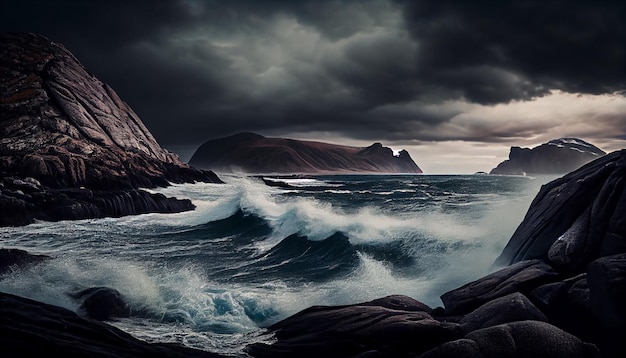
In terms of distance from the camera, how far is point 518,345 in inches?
219

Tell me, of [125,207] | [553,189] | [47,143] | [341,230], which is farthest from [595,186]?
[47,143]

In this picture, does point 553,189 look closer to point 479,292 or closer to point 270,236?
point 479,292

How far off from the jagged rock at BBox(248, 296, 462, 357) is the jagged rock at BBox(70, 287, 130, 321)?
16.3ft

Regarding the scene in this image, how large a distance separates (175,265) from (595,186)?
1501 cm

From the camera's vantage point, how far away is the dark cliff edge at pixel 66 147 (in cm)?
2838

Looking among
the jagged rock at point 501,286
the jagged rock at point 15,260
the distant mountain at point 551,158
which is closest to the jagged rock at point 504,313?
the jagged rock at point 501,286

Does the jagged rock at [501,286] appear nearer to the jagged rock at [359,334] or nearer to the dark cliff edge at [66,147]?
the jagged rock at [359,334]

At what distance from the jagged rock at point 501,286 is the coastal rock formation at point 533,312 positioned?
0.02 metres

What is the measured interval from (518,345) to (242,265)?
41.6ft

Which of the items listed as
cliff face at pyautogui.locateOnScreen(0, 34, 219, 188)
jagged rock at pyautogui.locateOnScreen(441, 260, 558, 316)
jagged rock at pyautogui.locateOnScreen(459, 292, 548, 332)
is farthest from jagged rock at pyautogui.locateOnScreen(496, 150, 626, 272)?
cliff face at pyautogui.locateOnScreen(0, 34, 219, 188)

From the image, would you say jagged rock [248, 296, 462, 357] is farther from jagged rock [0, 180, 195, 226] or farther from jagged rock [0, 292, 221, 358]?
jagged rock [0, 180, 195, 226]

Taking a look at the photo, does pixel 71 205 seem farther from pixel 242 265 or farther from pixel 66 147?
pixel 66 147

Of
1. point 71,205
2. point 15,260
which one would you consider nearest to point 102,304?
point 15,260

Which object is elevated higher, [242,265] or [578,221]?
[578,221]
